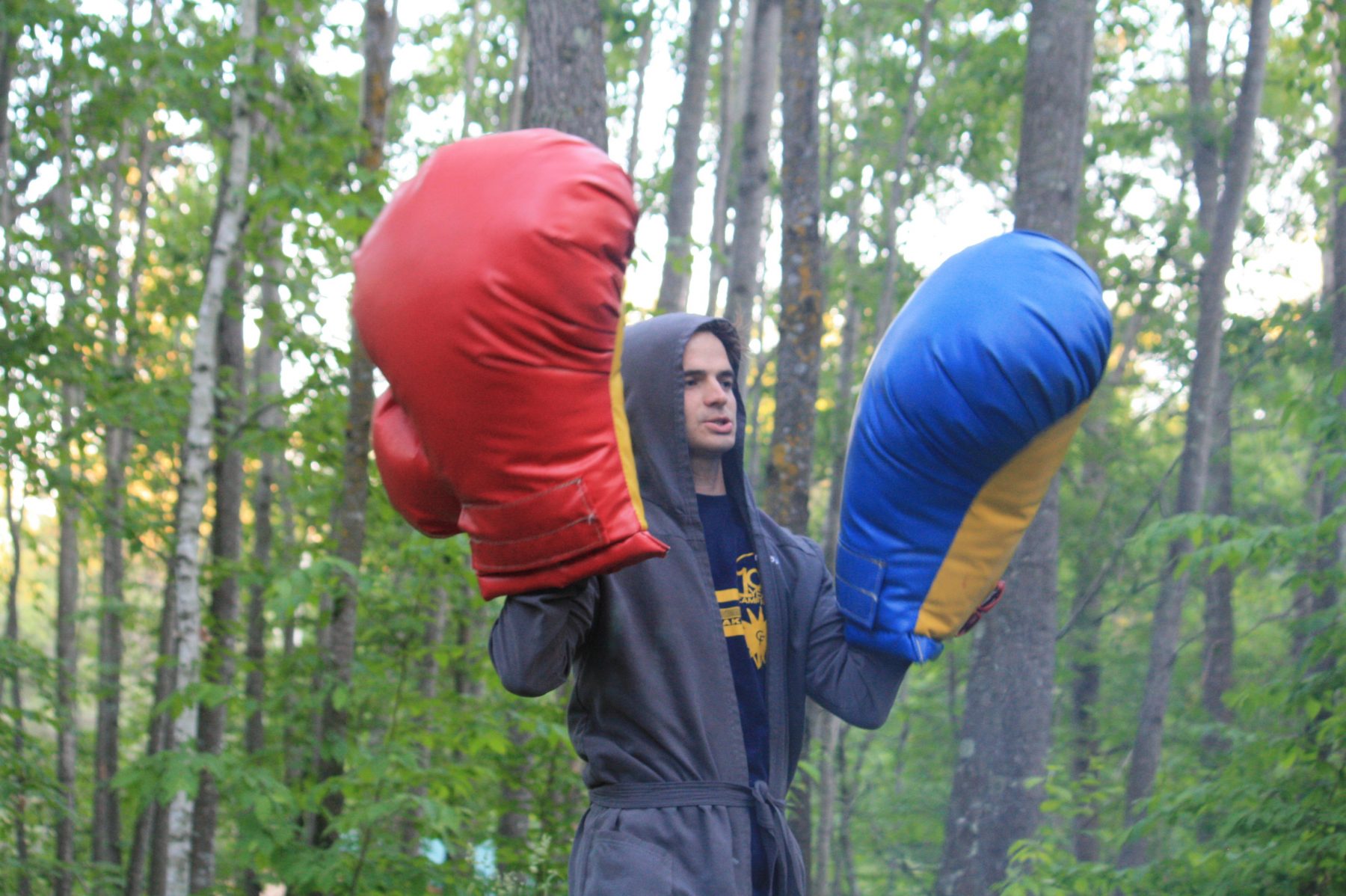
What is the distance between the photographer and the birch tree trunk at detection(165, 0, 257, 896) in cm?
451

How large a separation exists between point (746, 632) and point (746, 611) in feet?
0.14

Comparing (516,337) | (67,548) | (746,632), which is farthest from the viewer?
(67,548)

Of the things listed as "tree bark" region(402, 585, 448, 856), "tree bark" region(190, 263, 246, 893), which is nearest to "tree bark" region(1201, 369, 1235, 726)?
"tree bark" region(402, 585, 448, 856)

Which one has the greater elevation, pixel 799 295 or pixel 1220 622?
pixel 799 295

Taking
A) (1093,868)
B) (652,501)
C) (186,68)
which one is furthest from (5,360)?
(1093,868)

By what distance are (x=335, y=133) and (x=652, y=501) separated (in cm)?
334

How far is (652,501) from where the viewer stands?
7.34 feet

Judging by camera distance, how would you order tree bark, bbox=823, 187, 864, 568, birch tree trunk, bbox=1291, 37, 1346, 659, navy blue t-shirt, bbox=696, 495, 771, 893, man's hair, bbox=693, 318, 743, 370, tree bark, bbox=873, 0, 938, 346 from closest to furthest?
navy blue t-shirt, bbox=696, 495, 771, 893 → man's hair, bbox=693, 318, 743, 370 → birch tree trunk, bbox=1291, 37, 1346, 659 → tree bark, bbox=873, 0, 938, 346 → tree bark, bbox=823, 187, 864, 568

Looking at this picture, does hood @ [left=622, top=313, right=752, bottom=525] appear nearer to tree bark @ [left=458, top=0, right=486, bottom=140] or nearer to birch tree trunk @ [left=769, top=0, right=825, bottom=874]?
birch tree trunk @ [left=769, top=0, right=825, bottom=874]

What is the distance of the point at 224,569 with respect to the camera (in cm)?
509

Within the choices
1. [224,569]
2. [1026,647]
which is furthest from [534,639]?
[1026,647]

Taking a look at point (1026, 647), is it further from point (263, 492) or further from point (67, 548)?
point (67, 548)

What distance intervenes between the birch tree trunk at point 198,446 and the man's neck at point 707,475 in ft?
9.25

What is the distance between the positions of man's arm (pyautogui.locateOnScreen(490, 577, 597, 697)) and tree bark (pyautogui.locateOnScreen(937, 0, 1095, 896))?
4.76m
